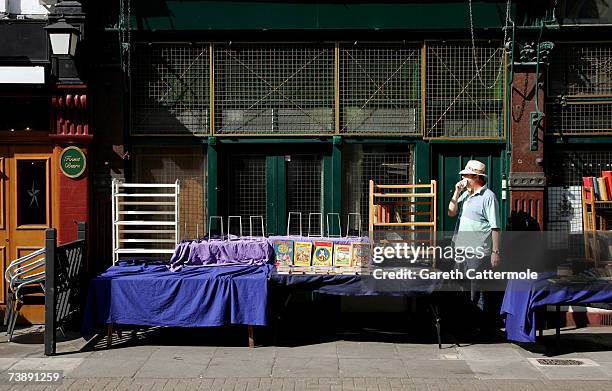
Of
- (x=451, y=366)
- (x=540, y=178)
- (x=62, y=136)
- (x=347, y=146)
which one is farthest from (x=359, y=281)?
(x=62, y=136)

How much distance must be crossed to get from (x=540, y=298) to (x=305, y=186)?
3.57 meters

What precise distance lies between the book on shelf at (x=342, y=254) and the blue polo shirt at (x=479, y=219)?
4.65 ft

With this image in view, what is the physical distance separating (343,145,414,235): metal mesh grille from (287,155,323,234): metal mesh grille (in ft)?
1.28

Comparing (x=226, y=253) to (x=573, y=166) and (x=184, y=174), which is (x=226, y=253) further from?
(x=573, y=166)

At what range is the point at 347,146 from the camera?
10500 millimetres

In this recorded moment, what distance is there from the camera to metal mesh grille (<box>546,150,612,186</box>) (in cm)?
1047

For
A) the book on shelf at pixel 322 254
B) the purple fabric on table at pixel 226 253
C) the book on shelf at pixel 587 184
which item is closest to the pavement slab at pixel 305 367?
→ the book on shelf at pixel 322 254

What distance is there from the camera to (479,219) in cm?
921

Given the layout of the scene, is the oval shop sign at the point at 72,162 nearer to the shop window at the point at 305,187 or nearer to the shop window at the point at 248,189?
the shop window at the point at 248,189

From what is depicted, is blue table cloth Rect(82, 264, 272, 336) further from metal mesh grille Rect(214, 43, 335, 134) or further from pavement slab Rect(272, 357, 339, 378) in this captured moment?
metal mesh grille Rect(214, 43, 335, 134)

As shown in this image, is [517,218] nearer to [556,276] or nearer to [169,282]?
[556,276]

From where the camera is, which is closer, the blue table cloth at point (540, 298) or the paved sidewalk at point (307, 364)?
the paved sidewalk at point (307, 364)

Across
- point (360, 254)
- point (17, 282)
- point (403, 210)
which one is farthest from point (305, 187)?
point (17, 282)

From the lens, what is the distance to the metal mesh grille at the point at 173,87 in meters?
10.4
